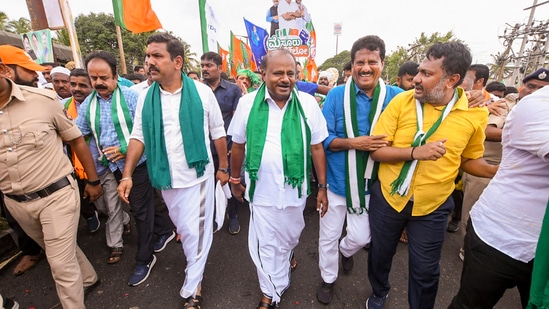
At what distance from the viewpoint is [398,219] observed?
191 cm

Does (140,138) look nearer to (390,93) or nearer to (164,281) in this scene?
(164,281)

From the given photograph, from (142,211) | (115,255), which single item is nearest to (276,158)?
(142,211)

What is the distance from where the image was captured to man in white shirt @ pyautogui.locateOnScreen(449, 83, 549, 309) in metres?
1.18

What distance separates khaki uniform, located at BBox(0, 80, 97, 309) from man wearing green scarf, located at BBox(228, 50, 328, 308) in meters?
1.28

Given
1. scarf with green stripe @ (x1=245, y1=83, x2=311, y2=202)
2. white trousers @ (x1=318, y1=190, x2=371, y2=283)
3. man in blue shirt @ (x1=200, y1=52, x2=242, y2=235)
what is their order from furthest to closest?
1. man in blue shirt @ (x1=200, y1=52, x2=242, y2=235)
2. white trousers @ (x1=318, y1=190, x2=371, y2=283)
3. scarf with green stripe @ (x1=245, y1=83, x2=311, y2=202)

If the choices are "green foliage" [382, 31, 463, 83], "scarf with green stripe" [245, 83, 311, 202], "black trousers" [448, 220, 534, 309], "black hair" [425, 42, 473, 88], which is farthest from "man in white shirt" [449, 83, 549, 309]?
"green foliage" [382, 31, 463, 83]

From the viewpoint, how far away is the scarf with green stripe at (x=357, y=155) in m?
2.07

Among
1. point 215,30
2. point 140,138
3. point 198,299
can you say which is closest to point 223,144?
point 140,138

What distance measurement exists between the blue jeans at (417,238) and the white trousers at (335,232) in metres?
0.14

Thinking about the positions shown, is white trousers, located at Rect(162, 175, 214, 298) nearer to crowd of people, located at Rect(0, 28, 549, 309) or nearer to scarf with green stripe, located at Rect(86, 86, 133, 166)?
crowd of people, located at Rect(0, 28, 549, 309)

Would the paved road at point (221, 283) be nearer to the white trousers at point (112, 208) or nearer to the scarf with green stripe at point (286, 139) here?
the white trousers at point (112, 208)

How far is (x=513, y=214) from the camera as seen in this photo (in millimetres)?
1323

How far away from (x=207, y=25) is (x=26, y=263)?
536 centimetres

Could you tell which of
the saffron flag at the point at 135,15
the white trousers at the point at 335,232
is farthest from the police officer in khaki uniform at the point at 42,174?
the saffron flag at the point at 135,15
